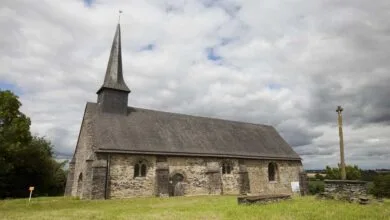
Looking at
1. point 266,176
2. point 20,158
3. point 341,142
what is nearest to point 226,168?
point 266,176

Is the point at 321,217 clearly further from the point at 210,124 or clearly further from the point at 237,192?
the point at 210,124

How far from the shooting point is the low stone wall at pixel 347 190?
44.8ft

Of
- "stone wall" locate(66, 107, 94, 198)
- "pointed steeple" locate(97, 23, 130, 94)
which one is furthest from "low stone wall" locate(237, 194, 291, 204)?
"pointed steeple" locate(97, 23, 130, 94)

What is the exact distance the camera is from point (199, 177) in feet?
76.0

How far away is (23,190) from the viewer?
2688 centimetres

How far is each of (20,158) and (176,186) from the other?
14.6 m

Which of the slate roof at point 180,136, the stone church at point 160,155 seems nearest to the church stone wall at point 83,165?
the stone church at point 160,155

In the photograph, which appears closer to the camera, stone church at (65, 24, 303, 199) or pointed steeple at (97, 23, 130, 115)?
stone church at (65, 24, 303, 199)

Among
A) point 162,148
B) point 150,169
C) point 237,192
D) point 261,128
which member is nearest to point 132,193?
point 150,169

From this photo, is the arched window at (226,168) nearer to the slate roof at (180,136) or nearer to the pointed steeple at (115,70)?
the slate roof at (180,136)

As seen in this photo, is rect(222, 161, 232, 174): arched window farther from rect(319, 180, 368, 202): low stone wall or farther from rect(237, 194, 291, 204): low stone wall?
rect(319, 180, 368, 202): low stone wall

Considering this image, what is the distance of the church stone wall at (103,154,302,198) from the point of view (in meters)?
20.2

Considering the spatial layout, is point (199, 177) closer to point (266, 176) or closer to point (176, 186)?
point (176, 186)

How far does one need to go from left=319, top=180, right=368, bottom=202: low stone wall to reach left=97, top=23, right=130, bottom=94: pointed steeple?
1700cm
